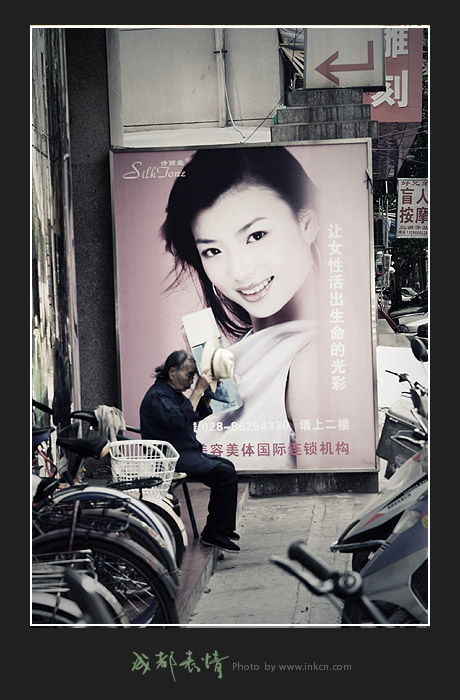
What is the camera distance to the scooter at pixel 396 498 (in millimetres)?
3707

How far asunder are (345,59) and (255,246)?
145 cm

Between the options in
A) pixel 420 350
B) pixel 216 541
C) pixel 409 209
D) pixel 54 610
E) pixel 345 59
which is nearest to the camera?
pixel 54 610

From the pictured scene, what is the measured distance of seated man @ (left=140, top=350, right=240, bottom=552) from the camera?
473 cm

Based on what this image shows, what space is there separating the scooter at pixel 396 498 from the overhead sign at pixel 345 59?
9.26 ft

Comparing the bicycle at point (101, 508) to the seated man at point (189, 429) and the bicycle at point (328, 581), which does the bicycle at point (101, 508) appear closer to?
the bicycle at point (328, 581)

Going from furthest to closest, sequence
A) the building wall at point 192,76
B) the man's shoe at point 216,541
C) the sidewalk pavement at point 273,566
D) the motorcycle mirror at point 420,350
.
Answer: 1. the building wall at point 192,76
2. the man's shoe at point 216,541
3. the sidewalk pavement at point 273,566
4. the motorcycle mirror at point 420,350

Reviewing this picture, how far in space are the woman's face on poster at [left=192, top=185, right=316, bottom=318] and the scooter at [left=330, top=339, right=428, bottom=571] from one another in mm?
2469

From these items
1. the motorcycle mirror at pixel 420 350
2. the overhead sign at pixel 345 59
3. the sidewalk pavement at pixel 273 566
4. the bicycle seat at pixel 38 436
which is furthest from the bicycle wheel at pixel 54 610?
the overhead sign at pixel 345 59

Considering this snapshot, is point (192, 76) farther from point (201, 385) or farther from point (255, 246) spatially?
point (201, 385)

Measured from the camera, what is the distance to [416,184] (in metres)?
11.4

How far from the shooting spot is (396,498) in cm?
376

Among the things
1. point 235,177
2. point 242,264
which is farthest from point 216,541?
point 235,177

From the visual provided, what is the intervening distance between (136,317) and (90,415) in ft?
6.39

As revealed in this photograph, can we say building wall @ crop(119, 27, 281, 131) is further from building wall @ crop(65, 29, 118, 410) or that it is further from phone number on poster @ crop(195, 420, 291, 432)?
phone number on poster @ crop(195, 420, 291, 432)
